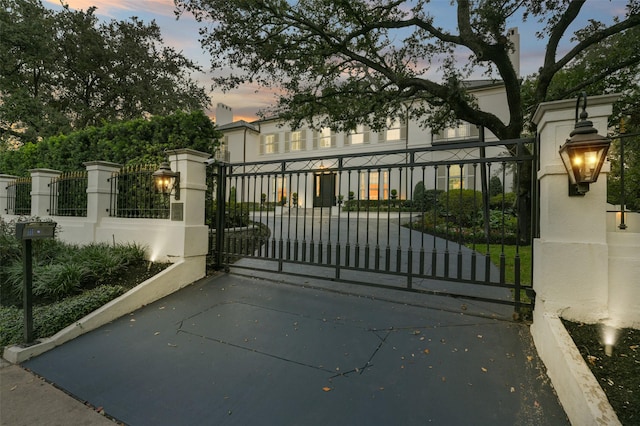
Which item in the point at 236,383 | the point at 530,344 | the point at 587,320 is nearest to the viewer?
the point at 236,383

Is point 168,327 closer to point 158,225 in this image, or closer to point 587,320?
point 158,225

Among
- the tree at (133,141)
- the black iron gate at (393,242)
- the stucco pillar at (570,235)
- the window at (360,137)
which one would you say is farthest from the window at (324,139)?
the stucco pillar at (570,235)

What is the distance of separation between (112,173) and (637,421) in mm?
7927

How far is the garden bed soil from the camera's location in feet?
5.42

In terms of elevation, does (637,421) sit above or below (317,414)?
above

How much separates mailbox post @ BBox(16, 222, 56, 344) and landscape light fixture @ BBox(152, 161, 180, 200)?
1.63m

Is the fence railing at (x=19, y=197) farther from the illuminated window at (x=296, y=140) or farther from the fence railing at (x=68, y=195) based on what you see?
the illuminated window at (x=296, y=140)

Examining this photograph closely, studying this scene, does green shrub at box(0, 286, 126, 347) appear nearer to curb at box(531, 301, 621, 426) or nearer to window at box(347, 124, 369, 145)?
curb at box(531, 301, 621, 426)

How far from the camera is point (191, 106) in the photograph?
15.4 metres

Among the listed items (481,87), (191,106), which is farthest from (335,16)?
(481,87)

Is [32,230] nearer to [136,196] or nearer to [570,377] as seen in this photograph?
[136,196]

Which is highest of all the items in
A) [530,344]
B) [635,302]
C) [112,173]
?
[112,173]

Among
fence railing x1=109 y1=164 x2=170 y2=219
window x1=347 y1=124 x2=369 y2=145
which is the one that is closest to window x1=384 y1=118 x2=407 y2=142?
window x1=347 y1=124 x2=369 y2=145

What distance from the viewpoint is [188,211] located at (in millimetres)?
4824
